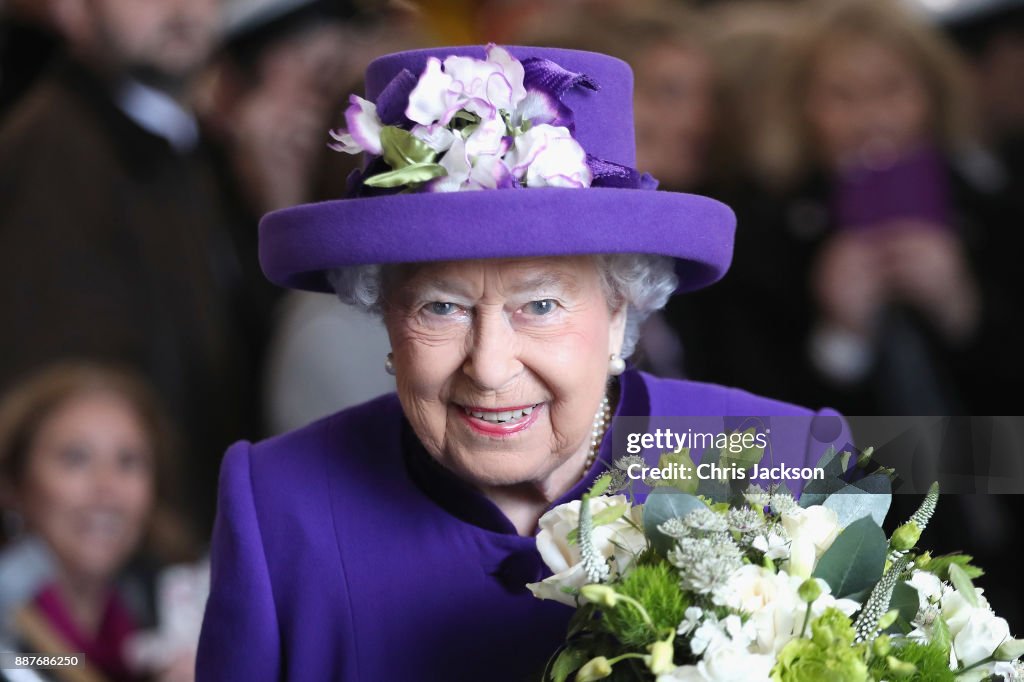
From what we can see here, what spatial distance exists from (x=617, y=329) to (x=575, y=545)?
18.4 inches

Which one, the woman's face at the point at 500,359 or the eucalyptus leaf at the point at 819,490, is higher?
the woman's face at the point at 500,359

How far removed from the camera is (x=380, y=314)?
162 cm

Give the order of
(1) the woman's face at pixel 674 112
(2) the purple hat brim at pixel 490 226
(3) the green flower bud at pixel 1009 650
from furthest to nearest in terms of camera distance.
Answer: (1) the woman's face at pixel 674 112 → (2) the purple hat brim at pixel 490 226 → (3) the green flower bud at pixel 1009 650

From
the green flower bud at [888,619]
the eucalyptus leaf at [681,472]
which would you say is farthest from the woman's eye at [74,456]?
the green flower bud at [888,619]

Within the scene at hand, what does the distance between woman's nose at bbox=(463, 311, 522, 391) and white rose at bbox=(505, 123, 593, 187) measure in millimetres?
163

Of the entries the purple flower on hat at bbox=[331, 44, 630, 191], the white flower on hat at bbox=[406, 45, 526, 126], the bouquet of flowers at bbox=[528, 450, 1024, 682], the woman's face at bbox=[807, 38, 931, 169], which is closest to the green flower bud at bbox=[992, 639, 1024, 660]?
the bouquet of flowers at bbox=[528, 450, 1024, 682]

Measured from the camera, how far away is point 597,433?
166 cm

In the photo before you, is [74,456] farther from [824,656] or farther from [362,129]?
[824,656]

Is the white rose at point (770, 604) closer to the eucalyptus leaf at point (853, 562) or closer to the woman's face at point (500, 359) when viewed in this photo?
the eucalyptus leaf at point (853, 562)

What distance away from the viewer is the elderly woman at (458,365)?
139 cm

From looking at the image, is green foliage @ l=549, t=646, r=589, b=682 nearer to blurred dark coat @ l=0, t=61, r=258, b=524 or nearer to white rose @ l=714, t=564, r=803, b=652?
white rose @ l=714, t=564, r=803, b=652

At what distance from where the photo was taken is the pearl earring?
162 centimetres

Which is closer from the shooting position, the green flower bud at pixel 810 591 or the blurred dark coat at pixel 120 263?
the green flower bud at pixel 810 591

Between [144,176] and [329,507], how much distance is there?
1.98 m
